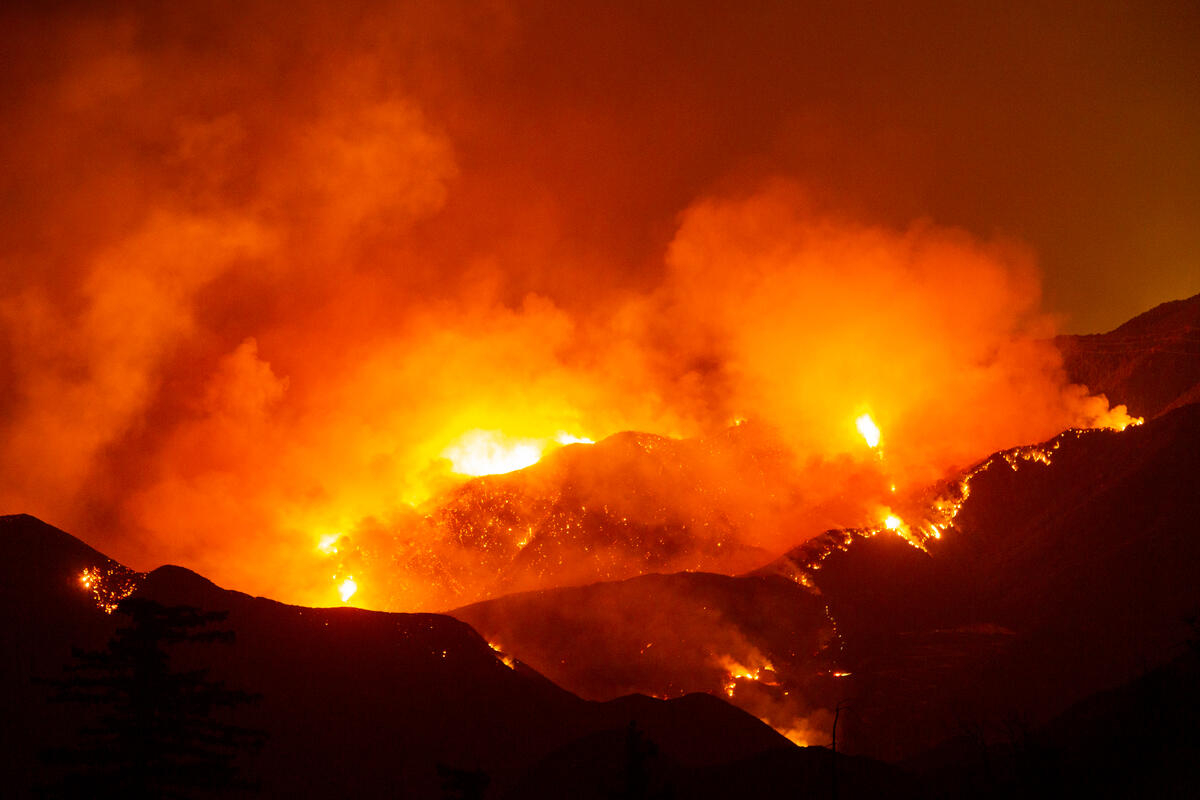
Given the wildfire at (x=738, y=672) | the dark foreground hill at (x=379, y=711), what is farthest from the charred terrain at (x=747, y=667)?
the wildfire at (x=738, y=672)

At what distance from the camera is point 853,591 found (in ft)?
596

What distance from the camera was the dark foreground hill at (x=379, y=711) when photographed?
274ft

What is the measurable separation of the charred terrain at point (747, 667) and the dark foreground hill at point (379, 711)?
275mm

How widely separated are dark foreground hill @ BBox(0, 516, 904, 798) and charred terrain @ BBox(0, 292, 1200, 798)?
0.90ft

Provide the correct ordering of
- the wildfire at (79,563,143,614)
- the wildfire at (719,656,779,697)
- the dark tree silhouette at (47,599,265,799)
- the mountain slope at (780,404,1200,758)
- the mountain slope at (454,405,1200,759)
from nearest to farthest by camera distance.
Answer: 1. the dark tree silhouette at (47,599,265,799)
2. the wildfire at (79,563,143,614)
3. the mountain slope at (780,404,1200,758)
4. the mountain slope at (454,405,1200,759)
5. the wildfire at (719,656,779,697)

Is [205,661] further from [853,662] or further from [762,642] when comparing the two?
[853,662]

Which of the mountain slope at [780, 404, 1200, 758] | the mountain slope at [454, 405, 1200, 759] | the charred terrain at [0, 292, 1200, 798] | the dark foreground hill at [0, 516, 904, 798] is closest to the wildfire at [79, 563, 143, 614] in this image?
the charred terrain at [0, 292, 1200, 798]

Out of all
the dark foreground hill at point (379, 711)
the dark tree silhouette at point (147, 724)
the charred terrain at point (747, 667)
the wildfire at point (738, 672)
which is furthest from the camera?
the wildfire at point (738, 672)

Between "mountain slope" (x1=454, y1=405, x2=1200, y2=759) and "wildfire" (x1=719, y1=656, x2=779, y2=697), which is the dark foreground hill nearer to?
"mountain slope" (x1=454, y1=405, x2=1200, y2=759)

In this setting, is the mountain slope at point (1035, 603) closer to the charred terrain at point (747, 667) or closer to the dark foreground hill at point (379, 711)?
the charred terrain at point (747, 667)

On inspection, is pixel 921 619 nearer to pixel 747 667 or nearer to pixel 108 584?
pixel 747 667

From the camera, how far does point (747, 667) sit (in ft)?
508

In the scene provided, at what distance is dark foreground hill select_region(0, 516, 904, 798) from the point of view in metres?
83.4

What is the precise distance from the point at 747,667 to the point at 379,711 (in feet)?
228
